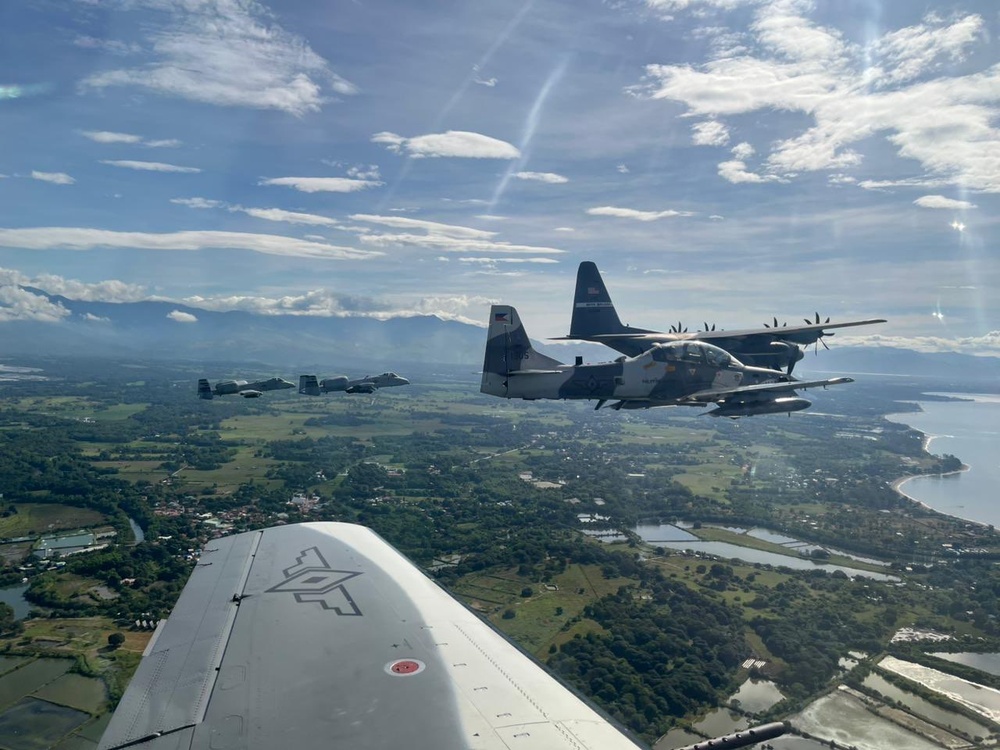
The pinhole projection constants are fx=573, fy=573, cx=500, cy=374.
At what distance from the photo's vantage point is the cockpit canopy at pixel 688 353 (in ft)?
74.2

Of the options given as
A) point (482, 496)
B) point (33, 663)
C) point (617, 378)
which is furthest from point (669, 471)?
point (33, 663)

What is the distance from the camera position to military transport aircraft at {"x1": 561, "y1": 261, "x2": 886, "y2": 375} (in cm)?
2859

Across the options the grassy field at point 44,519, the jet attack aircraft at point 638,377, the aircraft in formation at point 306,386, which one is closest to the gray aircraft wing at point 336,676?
the jet attack aircraft at point 638,377

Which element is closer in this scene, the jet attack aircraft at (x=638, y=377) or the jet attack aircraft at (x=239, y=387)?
the jet attack aircraft at (x=638, y=377)

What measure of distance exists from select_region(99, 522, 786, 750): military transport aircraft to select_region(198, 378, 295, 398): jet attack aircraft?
15002 millimetres

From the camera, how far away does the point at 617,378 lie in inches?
898

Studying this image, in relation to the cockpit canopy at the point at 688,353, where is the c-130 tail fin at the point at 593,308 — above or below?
above

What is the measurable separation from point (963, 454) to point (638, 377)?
11443cm

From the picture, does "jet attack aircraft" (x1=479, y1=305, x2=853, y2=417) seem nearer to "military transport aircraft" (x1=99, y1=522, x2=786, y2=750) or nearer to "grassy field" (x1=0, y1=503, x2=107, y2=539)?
"military transport aircraft" (x1=99, y1=522, x2=786, y2=750)

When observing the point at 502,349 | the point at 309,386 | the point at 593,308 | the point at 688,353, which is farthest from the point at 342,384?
the point at 688,353

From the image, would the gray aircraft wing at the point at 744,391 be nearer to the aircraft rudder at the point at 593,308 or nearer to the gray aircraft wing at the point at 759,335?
the gray aircraft wing at the point at 759,335

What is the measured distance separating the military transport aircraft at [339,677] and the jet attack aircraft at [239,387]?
1500cm

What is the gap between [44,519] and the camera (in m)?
50.6

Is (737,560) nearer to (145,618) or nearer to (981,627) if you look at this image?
(981,627)
